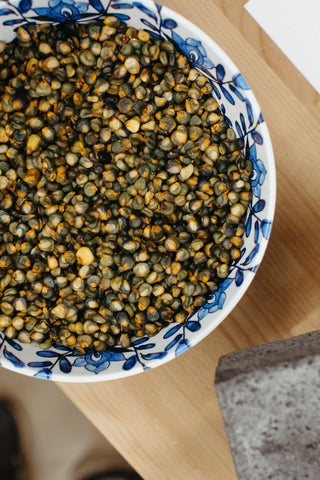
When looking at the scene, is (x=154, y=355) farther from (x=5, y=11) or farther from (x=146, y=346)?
(x=5, y=11)

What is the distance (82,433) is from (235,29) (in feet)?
4.85

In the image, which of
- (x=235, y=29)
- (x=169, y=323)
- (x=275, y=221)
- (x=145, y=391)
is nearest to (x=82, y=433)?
(x=145, y=391)

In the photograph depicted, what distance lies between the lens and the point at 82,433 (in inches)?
67.6

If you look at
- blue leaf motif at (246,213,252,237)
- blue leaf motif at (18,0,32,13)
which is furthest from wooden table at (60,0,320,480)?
blue leaf motif at (18,0,32,13)

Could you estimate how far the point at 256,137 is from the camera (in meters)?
0.79

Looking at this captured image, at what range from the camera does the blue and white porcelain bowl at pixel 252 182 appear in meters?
0.77

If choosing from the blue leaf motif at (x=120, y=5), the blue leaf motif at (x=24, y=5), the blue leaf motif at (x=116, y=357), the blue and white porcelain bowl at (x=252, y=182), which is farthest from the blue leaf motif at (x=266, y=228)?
the blue leaf motif at (x=24, y=5)

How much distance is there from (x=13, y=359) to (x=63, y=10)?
2.08 ft

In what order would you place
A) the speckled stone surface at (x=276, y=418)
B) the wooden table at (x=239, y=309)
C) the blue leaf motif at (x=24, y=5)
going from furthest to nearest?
1. the wooden table at (x=239, y=309)
2. the blue leaf motif at (x=24, y=5)
3. the speckled stone surface at (x=276, y=418)

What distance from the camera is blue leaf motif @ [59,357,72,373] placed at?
0.82 meters

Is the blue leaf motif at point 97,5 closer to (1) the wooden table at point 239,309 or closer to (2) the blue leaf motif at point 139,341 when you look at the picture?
(1) the wooden table at point 239,309

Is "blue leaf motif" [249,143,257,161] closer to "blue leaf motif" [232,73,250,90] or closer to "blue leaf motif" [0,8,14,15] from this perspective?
"blue leaf motif" [232,73,250,90]

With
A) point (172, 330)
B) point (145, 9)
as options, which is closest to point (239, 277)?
point (172, 330)

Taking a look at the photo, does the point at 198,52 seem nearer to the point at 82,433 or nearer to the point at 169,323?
the point at 169,323
